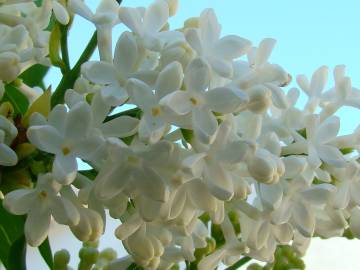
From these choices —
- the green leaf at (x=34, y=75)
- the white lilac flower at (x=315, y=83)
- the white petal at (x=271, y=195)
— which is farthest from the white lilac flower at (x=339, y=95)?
the green leaf at (x=34, y=75)

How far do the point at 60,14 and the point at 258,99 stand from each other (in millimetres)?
189

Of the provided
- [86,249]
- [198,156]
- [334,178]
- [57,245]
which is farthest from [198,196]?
[57,245]

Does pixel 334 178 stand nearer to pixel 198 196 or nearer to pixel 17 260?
→ pixel 198 196

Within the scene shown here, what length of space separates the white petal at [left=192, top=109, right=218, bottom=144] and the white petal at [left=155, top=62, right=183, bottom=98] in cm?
2

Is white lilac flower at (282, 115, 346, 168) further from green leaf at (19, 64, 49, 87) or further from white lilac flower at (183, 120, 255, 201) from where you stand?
green leaf at (19, 64, 49, 87)

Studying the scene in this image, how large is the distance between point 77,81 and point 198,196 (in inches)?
5.4

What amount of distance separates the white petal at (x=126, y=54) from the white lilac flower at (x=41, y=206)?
0.09 meters

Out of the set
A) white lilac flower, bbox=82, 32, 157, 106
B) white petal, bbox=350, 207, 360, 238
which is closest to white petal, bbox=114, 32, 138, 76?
white lilac flower, bbox=82, 32, 157, 106

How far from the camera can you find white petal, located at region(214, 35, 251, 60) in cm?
50

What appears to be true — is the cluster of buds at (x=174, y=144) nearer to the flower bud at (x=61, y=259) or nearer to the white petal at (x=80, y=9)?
the white petal at (x=80, y=9)

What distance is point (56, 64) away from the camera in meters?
0.56

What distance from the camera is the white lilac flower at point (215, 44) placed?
474 mm

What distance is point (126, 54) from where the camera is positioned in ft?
1.59

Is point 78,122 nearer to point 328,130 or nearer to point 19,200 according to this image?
point 19,200
